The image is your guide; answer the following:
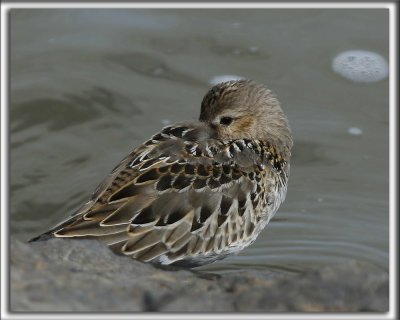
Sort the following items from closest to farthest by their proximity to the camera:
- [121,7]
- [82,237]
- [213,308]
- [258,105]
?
[213,308]
[82,237]
[258,105]
[121,7]

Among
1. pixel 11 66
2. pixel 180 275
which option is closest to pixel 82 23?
pixel 11 66

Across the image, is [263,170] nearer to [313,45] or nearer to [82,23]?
[313,45]

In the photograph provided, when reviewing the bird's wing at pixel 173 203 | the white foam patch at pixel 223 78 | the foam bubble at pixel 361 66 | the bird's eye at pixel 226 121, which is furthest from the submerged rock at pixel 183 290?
the foam bubble at pixel 361 66

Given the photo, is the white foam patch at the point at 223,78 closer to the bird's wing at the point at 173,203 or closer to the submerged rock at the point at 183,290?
the bird's wing at the point at 173,203

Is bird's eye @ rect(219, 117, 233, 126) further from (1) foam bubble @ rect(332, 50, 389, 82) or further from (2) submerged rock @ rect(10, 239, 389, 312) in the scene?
(1) foam bubble @ rect(332, 50, 389, 82)

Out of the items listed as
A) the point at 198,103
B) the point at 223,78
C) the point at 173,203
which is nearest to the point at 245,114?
the point at 173,203

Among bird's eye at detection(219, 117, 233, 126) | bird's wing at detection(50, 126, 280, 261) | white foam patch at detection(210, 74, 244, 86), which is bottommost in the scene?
bird's wing at detection(50, 126, 280, 261)

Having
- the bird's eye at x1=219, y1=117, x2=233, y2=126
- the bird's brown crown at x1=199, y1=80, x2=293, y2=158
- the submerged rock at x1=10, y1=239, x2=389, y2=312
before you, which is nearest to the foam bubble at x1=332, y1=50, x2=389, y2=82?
the bird's brown crown at x1=199, y1=80, x2=293, y2=158
